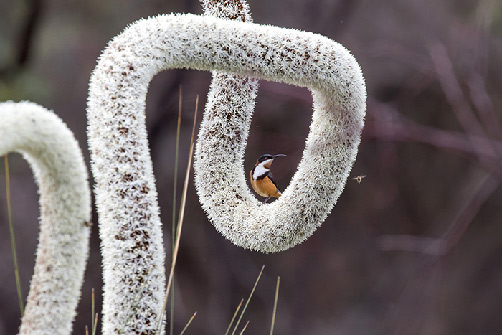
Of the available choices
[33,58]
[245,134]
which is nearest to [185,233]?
[33,58]

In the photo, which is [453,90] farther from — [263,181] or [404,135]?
[263,181]

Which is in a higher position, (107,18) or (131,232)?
(107,18)

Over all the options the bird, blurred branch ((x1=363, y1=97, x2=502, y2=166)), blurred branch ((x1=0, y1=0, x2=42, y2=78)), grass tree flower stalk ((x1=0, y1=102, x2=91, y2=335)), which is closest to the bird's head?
the bird

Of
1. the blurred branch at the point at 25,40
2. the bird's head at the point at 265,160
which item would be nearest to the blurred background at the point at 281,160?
the blurred branch at the point at 25,40

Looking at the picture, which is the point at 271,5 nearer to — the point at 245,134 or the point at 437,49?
the point at 437,49

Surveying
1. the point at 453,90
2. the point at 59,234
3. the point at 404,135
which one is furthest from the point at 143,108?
the point at 453,90
